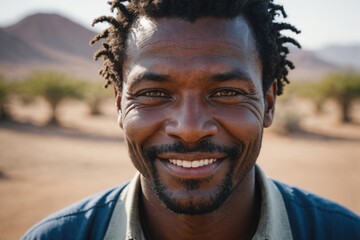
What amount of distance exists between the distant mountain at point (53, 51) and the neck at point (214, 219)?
63263 millimetres

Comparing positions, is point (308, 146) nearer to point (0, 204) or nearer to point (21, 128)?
point (0, 204)

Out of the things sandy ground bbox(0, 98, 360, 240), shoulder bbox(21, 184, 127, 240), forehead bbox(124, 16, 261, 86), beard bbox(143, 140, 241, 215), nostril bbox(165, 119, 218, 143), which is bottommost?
sandy ground bbox(0, 98, 360, 240)

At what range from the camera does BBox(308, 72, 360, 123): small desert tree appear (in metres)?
18.0

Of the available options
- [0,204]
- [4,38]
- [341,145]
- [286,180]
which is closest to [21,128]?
[0,204]

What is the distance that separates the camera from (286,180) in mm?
8438

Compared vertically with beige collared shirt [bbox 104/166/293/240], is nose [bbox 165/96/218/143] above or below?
above

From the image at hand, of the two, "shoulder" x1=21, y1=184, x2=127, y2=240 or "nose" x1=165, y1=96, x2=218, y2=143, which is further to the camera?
"shoulder" x1=21, y1=184, x2=127, y2=240

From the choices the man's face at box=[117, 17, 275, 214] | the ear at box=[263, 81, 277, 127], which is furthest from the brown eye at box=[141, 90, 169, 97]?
the ear at box=[263, 81, 277, 127]

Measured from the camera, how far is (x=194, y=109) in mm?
1798

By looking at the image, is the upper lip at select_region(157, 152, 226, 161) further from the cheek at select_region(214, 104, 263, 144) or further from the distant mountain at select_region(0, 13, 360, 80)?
the distant mountain at select_region(0, 13, 360, 80)

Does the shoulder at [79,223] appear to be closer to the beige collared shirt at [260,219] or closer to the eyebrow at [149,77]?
the beige collared shirt at [260,219]

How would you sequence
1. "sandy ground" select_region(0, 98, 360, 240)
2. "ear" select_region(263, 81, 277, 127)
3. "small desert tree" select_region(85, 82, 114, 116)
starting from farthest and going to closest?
"small desert tree" select_region(85, 82, 114, 116) → "sandy ground" select_region(0, 98, 360, 240) → "ear" select_region(263, 81, 277, 127)

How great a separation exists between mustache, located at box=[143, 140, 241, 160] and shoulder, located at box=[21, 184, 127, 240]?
555 millimetres

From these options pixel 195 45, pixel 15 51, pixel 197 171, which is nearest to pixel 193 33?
pixel 195 45
